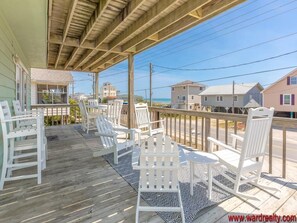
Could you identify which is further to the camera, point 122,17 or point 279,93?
point 279,93

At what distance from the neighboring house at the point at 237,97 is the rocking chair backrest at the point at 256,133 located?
2245 cm

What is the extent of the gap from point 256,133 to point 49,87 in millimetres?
13145

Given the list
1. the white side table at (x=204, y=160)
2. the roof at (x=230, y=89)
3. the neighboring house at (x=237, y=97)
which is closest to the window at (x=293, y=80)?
the neighboring house at (x=237, y=97)

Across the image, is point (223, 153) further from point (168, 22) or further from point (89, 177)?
point (168, 22)

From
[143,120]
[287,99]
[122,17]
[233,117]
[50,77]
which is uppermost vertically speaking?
[50,77]

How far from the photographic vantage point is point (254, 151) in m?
2.08

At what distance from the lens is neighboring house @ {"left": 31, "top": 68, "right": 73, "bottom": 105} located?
11617 millimetres

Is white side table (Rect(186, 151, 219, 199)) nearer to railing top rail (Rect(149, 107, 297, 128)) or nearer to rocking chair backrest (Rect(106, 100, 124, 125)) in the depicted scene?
railing top rail (Rect(149, 107, 297, 128))

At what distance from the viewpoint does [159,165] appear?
183 centimetres

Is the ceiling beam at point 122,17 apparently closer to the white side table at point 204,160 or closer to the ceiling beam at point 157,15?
the ceiling beam at point 157,15

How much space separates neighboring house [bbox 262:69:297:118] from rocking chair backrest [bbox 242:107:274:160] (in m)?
16.7

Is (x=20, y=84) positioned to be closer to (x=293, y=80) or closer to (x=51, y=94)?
(x=51, y=94)

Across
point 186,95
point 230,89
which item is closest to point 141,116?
point 230,89

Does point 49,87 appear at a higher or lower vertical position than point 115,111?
higher
